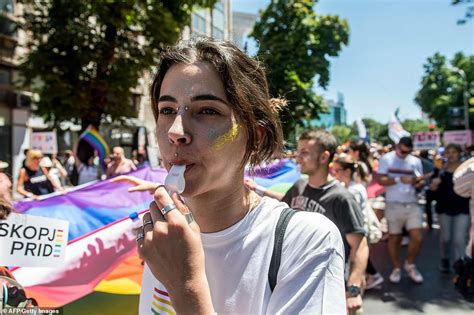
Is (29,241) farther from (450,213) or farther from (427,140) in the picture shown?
(427,140)

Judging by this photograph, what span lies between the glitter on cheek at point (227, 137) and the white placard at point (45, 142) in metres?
12.7

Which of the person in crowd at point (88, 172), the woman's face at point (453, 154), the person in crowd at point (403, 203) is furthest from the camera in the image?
the person in crowd at point (88, 172)

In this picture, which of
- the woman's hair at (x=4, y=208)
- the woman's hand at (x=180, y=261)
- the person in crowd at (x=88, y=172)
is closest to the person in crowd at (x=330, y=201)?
the woman's hair at (x=4, y=208)

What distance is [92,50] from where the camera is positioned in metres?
13.8

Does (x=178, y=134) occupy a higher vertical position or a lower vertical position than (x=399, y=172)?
higher

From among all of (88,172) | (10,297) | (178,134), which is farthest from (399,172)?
(88,172)

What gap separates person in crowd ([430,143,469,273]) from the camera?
6.00 metres

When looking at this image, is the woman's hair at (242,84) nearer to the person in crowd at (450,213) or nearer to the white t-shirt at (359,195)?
the white t-shirt at (359,195)

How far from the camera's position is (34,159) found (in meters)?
7.61

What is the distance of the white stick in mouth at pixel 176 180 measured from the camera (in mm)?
1069

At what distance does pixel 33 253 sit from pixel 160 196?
171cm

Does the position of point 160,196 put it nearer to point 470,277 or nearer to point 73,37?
point 470,277

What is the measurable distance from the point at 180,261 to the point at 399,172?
5.73 meters

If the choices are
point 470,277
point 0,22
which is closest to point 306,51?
point 0,22
